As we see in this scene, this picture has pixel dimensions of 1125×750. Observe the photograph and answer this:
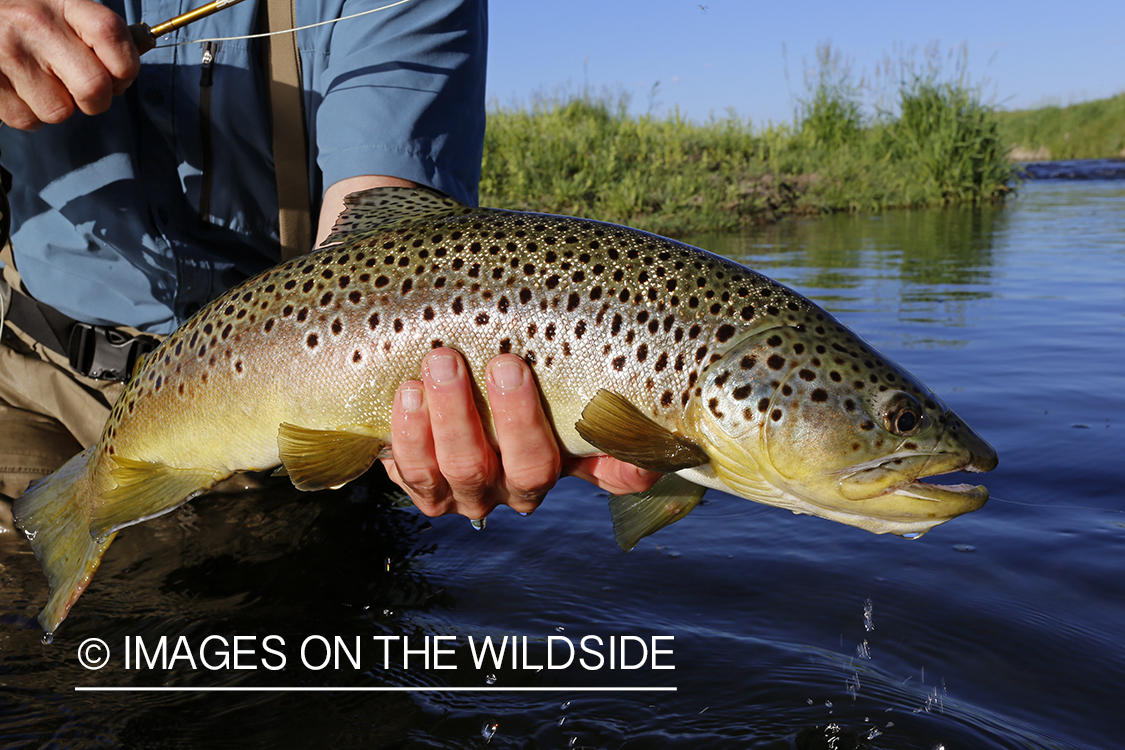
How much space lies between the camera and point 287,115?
10.6ft

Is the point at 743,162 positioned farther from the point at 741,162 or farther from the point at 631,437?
the point at 631,437

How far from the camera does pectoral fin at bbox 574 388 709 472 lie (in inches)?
80.6

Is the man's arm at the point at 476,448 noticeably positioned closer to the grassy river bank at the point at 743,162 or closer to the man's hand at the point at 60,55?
the man's hand at the point at 60,55

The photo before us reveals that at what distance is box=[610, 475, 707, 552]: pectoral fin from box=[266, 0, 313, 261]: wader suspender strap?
1.77 meters

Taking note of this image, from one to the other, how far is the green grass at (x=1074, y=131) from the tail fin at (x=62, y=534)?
4370 cm

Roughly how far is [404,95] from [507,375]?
4.62 ft

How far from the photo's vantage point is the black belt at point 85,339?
338cm

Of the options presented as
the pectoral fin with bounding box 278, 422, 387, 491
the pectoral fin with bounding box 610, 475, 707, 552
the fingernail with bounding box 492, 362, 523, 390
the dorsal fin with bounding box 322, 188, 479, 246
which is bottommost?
the pectoral fin with bounding box 610, 475, 707, 552

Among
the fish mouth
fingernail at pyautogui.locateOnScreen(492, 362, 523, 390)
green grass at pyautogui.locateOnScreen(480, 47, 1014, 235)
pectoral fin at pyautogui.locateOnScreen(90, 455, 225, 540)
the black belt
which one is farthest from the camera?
green grass at pyautogui.locateOnScreen(480, 47, 1014, 235)

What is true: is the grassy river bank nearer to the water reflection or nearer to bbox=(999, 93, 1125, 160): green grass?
the water reflection

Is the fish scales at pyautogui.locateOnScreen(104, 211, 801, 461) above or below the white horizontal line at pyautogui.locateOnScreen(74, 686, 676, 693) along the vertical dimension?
above

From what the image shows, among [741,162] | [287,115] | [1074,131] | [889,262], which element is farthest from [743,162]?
[1074,131]

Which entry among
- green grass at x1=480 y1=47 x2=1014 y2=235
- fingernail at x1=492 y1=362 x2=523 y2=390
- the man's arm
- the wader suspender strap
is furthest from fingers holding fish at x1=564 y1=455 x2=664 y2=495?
green grass at x1=480 y1=47 x2=1014 y2=235

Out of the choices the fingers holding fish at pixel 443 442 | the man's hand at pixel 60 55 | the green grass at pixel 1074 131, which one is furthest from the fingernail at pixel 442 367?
the green grass at pixel 1074 131
